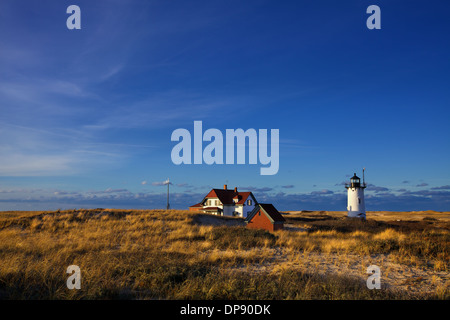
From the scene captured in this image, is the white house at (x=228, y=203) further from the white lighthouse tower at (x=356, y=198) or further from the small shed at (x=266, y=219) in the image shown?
the small shed at (x=266, y=219)

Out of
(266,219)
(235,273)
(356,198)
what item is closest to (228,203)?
(356,198)

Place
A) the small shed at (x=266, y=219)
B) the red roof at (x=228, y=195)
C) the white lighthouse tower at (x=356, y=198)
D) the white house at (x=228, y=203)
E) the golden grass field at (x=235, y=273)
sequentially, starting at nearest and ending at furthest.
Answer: the golden grass field at (x=235, y=273) < the small shed at (x=266, y=219) < the white lighthouse tower at (x=356, y=198) < the white house at (x=228, y=203) < the red roof at (x=228, y=195)

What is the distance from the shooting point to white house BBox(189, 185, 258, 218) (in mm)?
52906

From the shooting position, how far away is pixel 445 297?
739 cm

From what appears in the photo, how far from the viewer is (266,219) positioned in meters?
26.7

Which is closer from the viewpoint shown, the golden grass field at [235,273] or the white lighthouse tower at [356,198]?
the golden grass field at [235,273]

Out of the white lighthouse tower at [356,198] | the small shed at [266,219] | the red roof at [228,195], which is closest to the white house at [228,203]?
the red roof at [228,195]

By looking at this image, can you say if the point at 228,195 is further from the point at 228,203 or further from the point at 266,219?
the point at 266,219

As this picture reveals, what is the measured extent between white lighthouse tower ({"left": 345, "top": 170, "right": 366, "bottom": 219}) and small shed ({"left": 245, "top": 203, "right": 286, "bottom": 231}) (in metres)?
21.2

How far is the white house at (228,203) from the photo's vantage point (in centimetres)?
5291

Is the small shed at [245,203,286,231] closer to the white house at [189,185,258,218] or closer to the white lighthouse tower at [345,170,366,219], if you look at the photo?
the white lighthouse tower at [345,170,366,219]

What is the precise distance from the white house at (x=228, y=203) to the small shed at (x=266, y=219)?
965 inches

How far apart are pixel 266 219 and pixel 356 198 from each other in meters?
23.1
